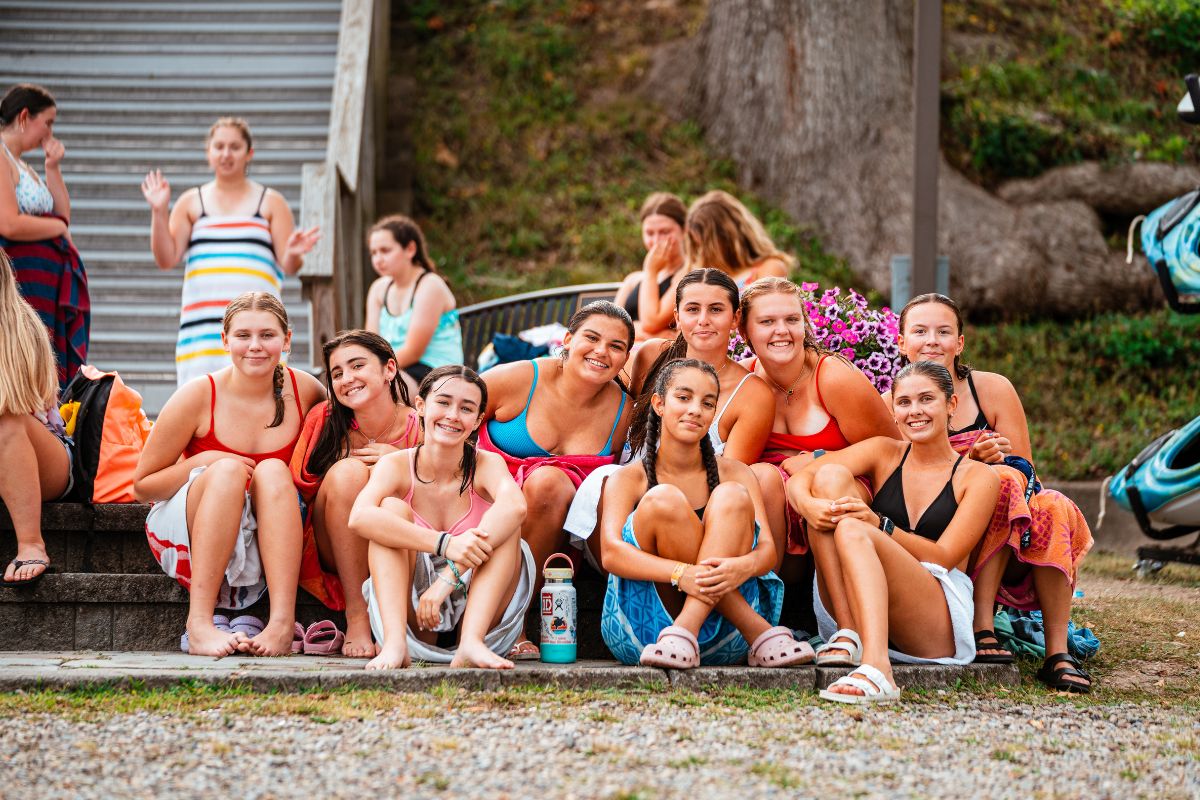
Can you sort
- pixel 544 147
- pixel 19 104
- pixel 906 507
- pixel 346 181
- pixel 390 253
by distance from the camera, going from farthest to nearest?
1. pixel 544 147
2. pixel 346 181
3. pixel 390 253
4. pixel 19 104
5. pixel 906 507

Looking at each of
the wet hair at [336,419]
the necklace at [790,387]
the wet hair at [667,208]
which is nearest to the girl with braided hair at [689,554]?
the necklace at [790,387]

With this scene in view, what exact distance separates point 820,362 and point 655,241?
85.4 inches

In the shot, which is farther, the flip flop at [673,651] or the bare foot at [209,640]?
the bare foot at [209,640]

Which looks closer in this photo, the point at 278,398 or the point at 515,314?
the point at 278,398

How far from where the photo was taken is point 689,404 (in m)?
4.36

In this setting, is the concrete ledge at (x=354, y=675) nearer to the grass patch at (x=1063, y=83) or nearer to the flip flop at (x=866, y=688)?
the flip flop at (x=866, y=688)

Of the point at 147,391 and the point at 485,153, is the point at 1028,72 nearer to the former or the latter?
the point at 485,153

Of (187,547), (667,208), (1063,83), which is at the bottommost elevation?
(187,547)

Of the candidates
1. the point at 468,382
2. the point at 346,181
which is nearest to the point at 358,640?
the point at 468,382

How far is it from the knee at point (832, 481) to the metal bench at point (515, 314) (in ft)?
13.9

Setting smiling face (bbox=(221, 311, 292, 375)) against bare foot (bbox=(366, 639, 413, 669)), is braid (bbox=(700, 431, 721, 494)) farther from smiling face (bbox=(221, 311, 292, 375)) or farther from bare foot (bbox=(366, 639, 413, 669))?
smiling face (bbox=(221, 311, 292, 375))

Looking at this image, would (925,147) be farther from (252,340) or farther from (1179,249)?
(252,340)

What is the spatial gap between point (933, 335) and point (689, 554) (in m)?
1.38

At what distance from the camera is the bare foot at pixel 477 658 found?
4.04 m
